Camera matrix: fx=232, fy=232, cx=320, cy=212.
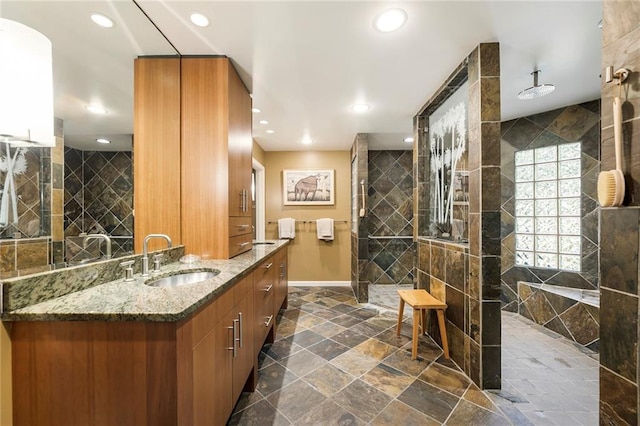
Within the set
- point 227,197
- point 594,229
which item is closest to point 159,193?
point 227,197

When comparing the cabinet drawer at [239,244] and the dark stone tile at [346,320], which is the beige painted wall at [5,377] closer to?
the cabinet drawer at [239,244]

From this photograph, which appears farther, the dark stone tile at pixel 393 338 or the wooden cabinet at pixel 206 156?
the dark stone tile at pixel 393 338

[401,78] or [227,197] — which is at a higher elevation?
[401,78]

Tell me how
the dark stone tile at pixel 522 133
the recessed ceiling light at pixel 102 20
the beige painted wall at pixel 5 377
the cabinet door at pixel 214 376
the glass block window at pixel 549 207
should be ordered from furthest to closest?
the dark stone tile at pixel 522 133 < the glass block window at pixel 549 207 < the recessed ceiling light at pixel 102 20 < the cabinet door at pixel 214 376 < the beige painted wall at pixel 5 377

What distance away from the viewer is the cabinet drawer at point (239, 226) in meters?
1.81

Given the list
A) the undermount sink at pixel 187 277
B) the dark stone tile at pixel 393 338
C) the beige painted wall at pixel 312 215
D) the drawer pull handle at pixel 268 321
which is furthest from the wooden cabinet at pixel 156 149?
the beige painted wall at pixel 312 215

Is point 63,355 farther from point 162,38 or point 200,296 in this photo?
point 162,38

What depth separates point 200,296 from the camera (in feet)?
2.97

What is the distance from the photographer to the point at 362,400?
1.50 metres

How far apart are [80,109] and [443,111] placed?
269 cm

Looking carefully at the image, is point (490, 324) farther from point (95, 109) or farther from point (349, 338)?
point (95, 109)

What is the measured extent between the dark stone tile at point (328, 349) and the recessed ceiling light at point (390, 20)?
2.44 m

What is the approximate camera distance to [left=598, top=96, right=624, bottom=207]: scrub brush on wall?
0.80 metres

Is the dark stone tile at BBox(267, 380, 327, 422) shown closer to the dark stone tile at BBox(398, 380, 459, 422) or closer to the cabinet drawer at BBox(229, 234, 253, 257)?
the dark stone tile at BBox(398, 380, 459, 422)
